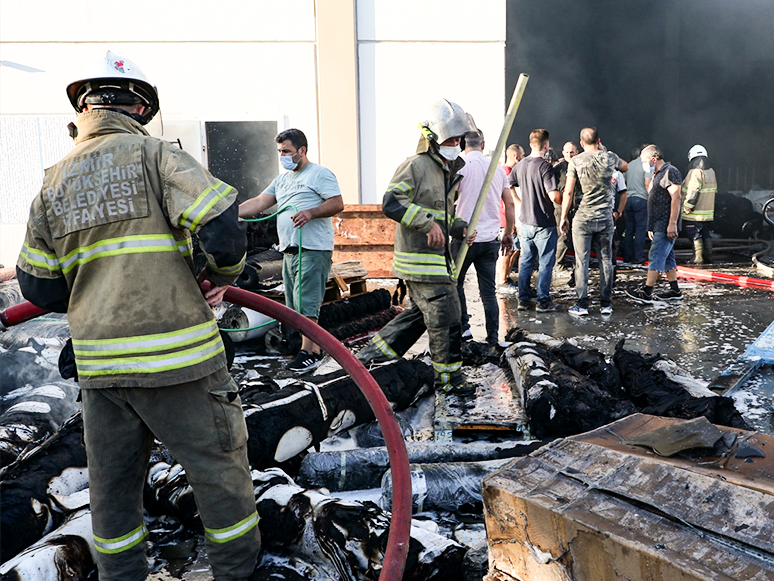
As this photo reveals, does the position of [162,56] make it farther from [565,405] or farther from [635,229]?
[565,405]

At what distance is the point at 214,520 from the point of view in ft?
7.04

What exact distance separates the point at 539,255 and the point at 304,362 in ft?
10.5

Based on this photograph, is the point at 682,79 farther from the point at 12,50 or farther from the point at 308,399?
the point at 308,399

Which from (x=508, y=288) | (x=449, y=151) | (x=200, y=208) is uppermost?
(x=449, y=151)

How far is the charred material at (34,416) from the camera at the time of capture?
3.22 m

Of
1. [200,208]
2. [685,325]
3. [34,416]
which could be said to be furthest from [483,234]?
[200,208]

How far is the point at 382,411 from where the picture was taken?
7.78ft

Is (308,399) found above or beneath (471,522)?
above

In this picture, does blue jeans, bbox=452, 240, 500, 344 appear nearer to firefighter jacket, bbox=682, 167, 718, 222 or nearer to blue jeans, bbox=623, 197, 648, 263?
firefighter jacket, bbox=682, 167, 718, 222

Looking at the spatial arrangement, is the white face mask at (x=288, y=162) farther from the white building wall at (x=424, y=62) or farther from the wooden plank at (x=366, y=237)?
the white building wall at (x=424, y=62)

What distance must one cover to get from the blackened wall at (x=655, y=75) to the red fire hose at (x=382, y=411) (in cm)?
1405

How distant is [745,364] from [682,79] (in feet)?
43.3

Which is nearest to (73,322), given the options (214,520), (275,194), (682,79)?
(214,520)

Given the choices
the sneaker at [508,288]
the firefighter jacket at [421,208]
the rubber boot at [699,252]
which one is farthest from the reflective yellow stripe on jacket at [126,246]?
the rubber boot at [699,252]
